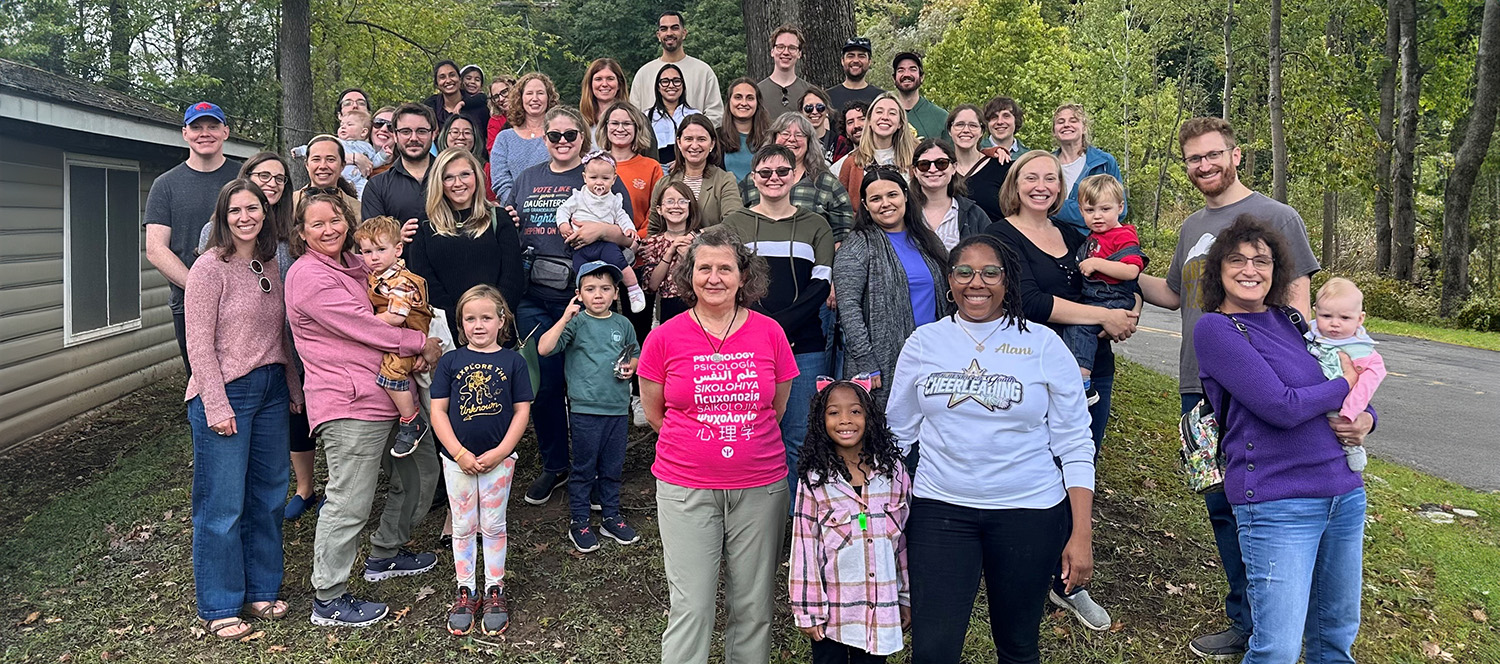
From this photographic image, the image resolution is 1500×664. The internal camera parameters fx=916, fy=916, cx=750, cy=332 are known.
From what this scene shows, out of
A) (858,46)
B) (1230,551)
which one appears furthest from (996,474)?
(858,46)

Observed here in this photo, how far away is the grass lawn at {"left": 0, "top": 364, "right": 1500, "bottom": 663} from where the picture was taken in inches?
178

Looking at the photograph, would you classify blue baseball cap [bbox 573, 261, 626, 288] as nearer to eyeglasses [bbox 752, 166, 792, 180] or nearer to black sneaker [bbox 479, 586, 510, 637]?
eyeglasses [bbox 752, 166, 792, 180]

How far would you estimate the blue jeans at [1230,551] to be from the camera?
4285 mm

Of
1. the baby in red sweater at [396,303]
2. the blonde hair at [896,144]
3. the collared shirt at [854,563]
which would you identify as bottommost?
the collared shirt at [854,563]

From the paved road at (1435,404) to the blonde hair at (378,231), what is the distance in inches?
346

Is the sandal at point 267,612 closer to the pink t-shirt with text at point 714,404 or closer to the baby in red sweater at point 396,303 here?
the baby in red sweater at point 396,303

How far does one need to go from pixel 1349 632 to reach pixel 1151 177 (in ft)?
116

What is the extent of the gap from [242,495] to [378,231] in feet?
4.87

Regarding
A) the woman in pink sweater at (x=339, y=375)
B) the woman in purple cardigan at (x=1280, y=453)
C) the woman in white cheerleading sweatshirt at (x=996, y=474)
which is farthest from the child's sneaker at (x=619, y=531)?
the woman in purple cardigan at (x=1280, y=453)

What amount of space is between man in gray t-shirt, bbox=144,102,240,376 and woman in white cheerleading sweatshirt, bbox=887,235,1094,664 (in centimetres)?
412

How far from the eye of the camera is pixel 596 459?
541 cm

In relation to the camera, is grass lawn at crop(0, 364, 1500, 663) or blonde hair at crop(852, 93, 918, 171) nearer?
grass lawn at crop(0, 364, 1500, 663)

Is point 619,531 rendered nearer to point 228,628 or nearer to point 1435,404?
point 228,628

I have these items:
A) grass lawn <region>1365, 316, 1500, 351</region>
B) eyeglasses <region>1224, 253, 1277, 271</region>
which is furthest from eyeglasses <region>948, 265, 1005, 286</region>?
grass lawn <region>1365, 316, 1500, 351</region>
